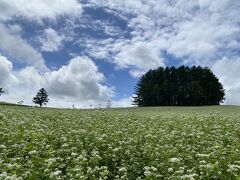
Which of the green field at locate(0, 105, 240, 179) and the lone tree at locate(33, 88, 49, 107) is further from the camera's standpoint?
the lone tree at locate(33, 88, 49, 107)

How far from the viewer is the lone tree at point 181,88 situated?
118 meters

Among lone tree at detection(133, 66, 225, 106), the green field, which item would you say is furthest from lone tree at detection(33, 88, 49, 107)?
the green field

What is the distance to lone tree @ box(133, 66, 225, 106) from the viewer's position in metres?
118

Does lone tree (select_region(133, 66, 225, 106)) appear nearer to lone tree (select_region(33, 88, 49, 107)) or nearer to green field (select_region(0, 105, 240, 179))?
lone tree (select_region(33, 88, 49, 107))

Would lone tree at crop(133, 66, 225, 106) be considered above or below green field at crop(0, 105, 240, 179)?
above

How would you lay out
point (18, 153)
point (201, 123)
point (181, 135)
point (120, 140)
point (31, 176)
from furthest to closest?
point (201, 123), point (181, 135), point (120, 140), point (18, 153), point (31, 176)

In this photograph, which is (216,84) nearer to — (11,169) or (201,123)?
(201,123)

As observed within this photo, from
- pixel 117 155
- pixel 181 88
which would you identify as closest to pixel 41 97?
pixel 181 88

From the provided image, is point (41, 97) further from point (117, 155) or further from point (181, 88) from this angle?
point (117, 155)

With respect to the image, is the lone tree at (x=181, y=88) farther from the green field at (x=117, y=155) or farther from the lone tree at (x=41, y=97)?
the green field at (x=117, y=155)

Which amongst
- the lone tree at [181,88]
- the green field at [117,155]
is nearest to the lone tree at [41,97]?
the lone tree at [181,88]

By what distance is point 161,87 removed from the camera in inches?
4791

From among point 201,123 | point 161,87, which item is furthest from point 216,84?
point 201,123

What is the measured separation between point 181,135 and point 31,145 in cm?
768
